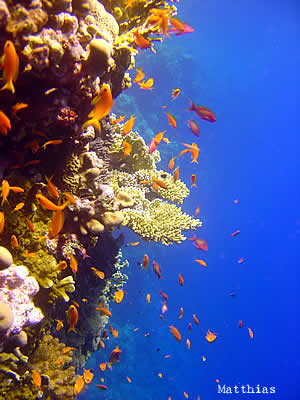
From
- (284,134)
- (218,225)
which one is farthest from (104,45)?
(284,134)

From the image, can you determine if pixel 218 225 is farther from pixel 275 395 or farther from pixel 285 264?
pixel 275 395

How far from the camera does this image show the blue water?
2841 cm

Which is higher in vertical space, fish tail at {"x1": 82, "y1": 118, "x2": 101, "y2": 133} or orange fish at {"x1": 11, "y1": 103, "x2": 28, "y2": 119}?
fish tail at {"x1": 82, "y1": 118, "x2": 101, "y2": 133}

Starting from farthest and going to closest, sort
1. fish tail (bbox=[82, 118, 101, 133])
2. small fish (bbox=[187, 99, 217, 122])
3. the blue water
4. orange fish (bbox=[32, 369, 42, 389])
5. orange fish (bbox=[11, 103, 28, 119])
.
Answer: the blue water → small fish (bbox=[187, 99, 217, 122]) → orange fish (bbox=[32, 369, 42, 389]) → fish tail (bbox=[82, 118, 101, 133]) → orange fish (bbox=[11, 103, 28, 119])

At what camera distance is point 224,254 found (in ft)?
200

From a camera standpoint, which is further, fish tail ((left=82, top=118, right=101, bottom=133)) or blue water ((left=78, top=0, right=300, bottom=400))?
blue water ((left=78, top=0, right=300, bottom=400))

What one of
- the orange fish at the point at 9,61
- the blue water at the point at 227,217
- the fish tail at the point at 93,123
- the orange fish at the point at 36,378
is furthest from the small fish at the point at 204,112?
the blue water at the point at 227,217

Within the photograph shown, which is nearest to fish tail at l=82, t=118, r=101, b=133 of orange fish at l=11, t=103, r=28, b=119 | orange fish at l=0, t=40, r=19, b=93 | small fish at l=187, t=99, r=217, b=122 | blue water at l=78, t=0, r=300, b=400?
orange fish at l=11, t=103, r=28, b=119

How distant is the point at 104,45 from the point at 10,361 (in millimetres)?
3655

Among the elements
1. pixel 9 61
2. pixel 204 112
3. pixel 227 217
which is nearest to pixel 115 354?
pixel 204 112

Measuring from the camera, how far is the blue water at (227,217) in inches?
1118

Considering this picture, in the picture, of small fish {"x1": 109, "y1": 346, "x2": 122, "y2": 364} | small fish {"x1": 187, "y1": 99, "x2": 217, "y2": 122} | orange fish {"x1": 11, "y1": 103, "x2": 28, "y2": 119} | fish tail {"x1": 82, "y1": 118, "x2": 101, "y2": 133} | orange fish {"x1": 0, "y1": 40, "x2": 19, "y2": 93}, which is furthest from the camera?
small fish {"x1": 109, "y1": 346, "x2": 122, "y2": 364}

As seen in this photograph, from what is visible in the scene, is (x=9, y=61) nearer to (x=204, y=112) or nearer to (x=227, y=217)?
(x=204, y=112)

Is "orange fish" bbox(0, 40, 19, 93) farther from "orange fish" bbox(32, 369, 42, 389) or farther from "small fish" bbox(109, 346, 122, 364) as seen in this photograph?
"small fish" bbox(109, 346, 122, 364)
